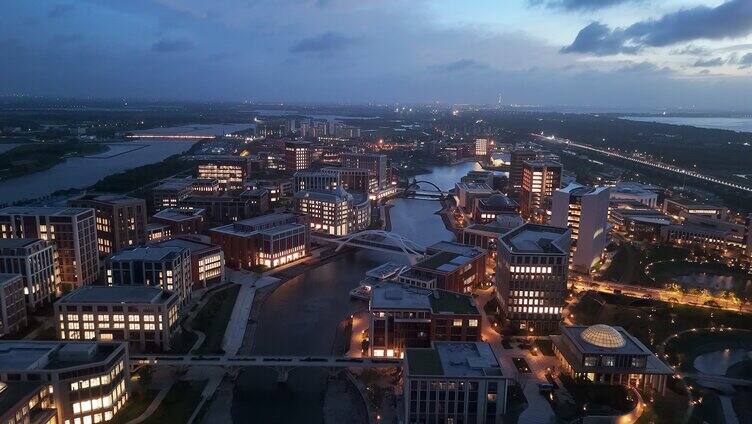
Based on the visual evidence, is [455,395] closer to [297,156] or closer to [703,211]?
[703,211]

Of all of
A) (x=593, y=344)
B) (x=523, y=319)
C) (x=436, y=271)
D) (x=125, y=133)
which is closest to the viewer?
(x=593, y=344)

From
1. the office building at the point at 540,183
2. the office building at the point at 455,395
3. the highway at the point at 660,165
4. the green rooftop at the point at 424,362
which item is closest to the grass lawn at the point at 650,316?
the office building at the point at 455,395

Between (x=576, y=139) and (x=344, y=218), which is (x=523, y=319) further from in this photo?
(x=576, y=139)

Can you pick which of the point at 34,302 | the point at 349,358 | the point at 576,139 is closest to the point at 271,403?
the point at 349,358

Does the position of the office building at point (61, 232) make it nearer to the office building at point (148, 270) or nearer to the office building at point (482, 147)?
the office building at point (148, 270)

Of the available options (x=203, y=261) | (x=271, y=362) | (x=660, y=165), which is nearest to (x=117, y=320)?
(x=271, y=362)

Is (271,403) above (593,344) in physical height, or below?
below

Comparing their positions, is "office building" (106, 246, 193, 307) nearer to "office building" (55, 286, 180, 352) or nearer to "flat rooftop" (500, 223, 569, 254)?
"office building" (55, 286, 180, 352)
